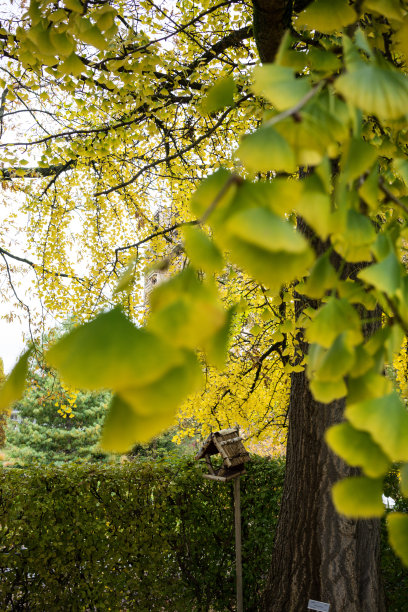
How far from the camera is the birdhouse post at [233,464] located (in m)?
3.70

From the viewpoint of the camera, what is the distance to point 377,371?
620 mm

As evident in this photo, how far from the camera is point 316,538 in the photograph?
278 centimetres

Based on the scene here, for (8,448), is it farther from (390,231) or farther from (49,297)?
(390,231)

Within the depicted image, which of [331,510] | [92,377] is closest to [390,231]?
[92,377]

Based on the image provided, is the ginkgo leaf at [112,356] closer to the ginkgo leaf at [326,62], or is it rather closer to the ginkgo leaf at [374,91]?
the ginkgo leaf at [374,91]

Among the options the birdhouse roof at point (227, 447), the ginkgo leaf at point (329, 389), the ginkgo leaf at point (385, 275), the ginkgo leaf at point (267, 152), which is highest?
the birdhouse roof at point (227, 447)

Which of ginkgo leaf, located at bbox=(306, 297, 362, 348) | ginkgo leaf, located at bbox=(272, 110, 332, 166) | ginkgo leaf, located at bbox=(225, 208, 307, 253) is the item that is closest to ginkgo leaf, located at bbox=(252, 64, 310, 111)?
ginkgo leaf, located at bbox=(272, 110, 332, 166)

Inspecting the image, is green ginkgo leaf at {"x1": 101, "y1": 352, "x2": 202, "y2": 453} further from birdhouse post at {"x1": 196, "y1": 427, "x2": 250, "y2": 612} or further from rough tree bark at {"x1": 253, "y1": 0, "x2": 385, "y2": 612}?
birdhouse post at {"x1": 196, "y1": 427, "x2": 250, "y2": 612}

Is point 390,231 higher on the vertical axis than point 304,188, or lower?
higher

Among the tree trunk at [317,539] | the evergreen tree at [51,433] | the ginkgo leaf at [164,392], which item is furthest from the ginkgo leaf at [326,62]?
the evergreen tree at [51,433]

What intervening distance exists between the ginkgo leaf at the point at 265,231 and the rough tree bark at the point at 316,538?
2.42 meters

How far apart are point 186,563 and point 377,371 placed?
409cm

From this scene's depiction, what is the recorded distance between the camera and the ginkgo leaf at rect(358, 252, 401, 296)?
1.72 feet

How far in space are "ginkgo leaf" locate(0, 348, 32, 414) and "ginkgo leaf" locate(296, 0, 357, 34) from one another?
0.80 meters
